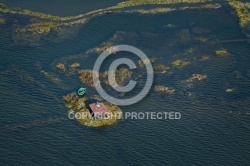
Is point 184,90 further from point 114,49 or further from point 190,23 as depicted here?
point 190,23

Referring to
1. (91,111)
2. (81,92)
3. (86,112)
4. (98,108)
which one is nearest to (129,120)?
(98,108)

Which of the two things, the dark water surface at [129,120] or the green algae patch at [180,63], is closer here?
the dark water surface at [129,120]

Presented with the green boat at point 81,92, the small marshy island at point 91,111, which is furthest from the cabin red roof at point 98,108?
the green boat at point 81,92

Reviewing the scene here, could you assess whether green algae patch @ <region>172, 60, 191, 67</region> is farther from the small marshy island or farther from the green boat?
the green boat

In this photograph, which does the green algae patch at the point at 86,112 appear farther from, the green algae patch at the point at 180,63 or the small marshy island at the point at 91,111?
the green algae patch at the point at 180,63

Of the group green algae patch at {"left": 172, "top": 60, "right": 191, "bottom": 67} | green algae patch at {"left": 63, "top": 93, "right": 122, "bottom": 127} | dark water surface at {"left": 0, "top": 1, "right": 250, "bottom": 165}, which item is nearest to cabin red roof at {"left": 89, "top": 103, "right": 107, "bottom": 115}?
green algae patch at {"left": 63, "top": 93, "right": 122, "bottom": 127}

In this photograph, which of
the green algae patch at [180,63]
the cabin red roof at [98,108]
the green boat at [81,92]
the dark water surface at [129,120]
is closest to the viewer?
the dark water surface at [129,120]
